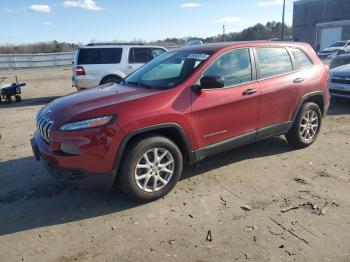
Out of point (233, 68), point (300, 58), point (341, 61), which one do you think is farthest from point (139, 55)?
point (233, 68)

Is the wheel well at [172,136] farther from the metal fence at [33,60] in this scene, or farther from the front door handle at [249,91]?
the metal fence at [33,60]

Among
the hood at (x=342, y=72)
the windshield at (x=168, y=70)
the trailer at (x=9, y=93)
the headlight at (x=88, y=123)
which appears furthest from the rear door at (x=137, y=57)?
the headlight at (x=88, y=123)

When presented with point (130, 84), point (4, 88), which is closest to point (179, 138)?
point (130, 84)

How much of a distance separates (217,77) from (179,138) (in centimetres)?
88

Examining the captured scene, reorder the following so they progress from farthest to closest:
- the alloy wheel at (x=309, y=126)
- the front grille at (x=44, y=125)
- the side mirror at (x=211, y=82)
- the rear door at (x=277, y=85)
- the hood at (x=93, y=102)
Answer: the alloy wheel at (x=309, y=126) < the rear door at (x=277, y=85) < the side mirror at (x=211, y=82) < the front grille at (x=44, y=125) < the hood at (x=93, y=102)

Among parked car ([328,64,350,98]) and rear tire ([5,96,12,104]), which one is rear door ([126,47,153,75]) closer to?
rear tire ([5,96,12,104])

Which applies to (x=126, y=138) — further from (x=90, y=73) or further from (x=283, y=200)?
(x=90, y=73)

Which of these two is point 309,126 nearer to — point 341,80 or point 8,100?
point 341,80

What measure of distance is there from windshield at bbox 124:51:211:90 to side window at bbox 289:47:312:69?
68.8 inches

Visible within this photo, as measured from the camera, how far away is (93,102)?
4020mm

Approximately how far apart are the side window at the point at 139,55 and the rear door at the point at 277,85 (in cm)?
685

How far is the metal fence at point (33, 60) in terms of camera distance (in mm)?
30828

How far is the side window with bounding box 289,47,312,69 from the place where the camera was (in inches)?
216

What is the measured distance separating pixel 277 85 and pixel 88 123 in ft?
9.43
